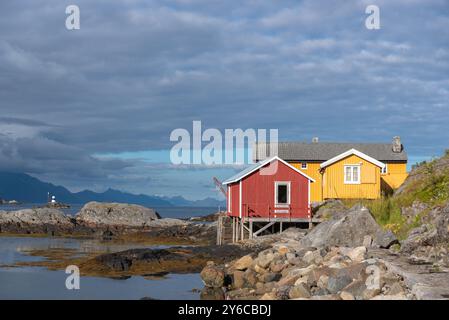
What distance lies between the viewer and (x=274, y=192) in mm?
38469

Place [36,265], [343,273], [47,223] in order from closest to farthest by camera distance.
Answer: [343,273] → [36,265] → [47,223]

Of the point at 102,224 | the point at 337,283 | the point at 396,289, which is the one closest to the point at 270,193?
the point at 337,283

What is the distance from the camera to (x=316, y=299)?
1508 centimetres

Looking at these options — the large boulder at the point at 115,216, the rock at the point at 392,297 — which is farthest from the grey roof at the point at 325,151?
the rock at the point at 392,297

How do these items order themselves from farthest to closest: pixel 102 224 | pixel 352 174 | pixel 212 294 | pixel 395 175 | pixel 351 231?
pixel 102 224, pixel 395 175, pixel 352 174, pixel 351 231, pixel 212 294

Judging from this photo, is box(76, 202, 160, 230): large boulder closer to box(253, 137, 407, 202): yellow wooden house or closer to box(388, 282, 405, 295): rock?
box(253, 137, 407, 202): yellow wooden house

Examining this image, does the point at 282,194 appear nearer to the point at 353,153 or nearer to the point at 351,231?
the point at 353,153

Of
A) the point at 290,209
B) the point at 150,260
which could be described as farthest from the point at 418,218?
the point at 290,209

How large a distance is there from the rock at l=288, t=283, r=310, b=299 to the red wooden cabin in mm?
20855

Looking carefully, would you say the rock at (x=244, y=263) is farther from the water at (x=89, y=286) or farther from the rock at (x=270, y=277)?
the rock at (x=270, y=277)

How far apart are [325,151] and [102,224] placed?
26684 millimetres

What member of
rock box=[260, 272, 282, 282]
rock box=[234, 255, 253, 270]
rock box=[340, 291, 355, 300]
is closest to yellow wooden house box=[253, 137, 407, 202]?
rock box=[234, 255, 253, 270]
